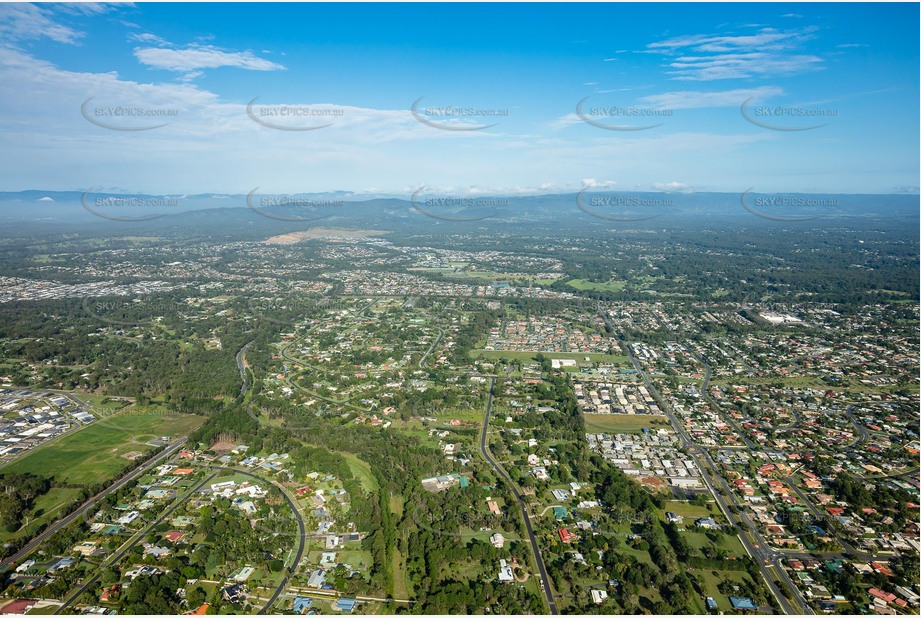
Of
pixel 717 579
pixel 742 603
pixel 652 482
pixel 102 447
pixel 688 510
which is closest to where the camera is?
pixel 742 603

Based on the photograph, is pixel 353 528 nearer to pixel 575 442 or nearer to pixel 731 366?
pixel 575 442

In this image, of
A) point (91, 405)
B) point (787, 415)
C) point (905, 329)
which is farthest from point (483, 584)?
point (905, 329)

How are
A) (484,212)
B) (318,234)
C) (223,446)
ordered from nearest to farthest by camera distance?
(223,446) < (318,234) < (484,212)

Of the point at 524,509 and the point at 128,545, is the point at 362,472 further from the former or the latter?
the point at 128,545

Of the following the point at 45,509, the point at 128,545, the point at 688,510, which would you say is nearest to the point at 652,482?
the point at 688,510

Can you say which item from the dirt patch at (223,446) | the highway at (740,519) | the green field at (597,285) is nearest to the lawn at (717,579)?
the highway at (740,519)

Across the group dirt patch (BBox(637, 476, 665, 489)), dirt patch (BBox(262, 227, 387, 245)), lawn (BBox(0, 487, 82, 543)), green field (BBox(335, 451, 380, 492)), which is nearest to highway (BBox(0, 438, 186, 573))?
lawn (BBox(0, 487, 82, 543))

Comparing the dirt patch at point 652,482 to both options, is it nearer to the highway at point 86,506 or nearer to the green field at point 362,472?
the green field at point 362,472
